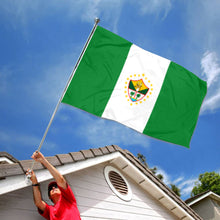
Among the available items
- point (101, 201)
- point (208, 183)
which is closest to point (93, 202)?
point (101, 201)

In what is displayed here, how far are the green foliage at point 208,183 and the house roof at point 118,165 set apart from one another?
29740 mm

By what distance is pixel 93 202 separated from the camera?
4.19 metres

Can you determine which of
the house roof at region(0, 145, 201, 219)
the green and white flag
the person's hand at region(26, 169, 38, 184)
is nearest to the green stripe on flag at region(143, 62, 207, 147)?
the green and white flag

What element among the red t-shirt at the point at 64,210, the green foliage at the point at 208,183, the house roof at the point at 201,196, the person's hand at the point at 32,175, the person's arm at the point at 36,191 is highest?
the green foliage at the point at 208,183

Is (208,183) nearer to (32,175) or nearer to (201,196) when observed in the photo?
(201,196)

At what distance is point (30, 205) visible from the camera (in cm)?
322

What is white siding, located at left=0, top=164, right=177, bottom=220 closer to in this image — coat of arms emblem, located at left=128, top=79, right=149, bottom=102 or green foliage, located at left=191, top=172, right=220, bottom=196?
coat of arms emblem, located at left=128, top=79, right=149, bottom=102

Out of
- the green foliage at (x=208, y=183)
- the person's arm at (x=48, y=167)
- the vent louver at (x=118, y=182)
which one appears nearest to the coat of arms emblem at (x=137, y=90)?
the person's arm at (x=48, y=167)

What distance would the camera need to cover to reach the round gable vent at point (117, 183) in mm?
4931

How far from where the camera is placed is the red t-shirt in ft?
9.61

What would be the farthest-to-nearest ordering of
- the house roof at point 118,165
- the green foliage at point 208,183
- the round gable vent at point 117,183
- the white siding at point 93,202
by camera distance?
the green foliage at point 208,183 < the round gable vent at point 117,183 < the white siding at point 93,202 < the house roof at point 118,165

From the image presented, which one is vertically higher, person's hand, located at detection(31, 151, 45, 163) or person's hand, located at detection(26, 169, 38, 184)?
person's hand, located at detection(31, 151, 45, 163)

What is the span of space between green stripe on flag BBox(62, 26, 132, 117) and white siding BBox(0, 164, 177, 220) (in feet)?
5.35

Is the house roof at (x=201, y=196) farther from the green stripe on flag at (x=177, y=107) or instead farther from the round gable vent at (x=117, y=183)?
the green stripe on flag at (x=177, y=107)
